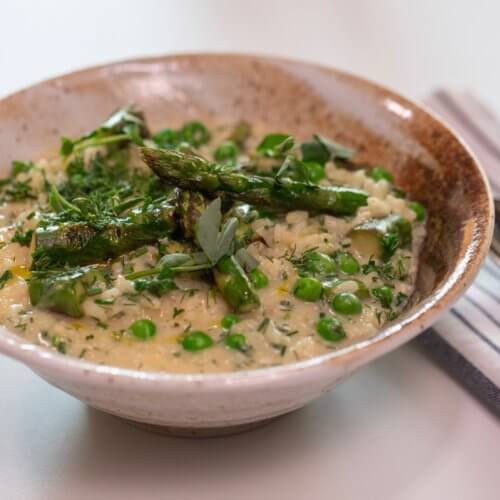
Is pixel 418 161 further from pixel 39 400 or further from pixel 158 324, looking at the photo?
pixel 39 400

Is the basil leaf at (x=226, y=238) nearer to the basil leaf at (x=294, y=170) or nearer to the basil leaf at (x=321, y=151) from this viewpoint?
the basil leaf at (x=294, y=170)

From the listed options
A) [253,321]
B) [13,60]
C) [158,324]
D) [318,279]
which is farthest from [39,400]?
[13,60]

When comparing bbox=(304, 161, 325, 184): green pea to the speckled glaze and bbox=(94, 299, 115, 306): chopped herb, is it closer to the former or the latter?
the speckled glaze

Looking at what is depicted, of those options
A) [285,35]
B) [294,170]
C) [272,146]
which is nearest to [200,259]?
[294,170]

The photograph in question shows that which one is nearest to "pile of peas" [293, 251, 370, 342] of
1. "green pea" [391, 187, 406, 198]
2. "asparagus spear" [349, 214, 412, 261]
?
"asparagus spear" [349, 214, 412, 261]

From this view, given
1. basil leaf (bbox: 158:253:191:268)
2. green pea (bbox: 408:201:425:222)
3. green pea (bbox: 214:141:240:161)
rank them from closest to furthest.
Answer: basil leaf (bbox: 158:253:191:268) → green pea (bbox: 408:201:425:222) → green pea (bbox: 214:141:240:161)
